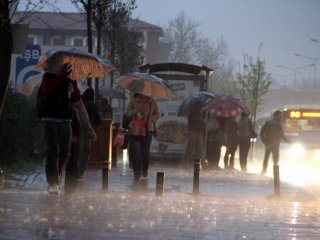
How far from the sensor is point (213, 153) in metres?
24.9

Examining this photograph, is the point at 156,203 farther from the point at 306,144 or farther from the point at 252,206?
the point at 306,144

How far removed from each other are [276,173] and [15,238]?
28.3 ft

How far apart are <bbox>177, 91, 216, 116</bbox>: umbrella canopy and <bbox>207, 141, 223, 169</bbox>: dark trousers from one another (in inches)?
45.6

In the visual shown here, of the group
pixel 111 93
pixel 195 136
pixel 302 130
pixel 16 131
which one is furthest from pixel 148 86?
pixel 302 130

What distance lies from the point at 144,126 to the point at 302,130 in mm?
28424

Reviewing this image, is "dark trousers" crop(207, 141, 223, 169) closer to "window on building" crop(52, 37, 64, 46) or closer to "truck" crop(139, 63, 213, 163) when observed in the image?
"truck" crop(139, 63, 213, 163)

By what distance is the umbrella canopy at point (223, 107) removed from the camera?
24625mm

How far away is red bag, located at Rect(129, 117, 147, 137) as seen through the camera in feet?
57.3

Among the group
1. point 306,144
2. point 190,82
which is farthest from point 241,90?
point 190,82

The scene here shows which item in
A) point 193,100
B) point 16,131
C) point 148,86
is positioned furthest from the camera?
point 193,100

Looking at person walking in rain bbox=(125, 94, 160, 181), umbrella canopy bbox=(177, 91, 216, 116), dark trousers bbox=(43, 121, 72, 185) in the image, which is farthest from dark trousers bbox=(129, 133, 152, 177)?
umbrella canopy bbox=(177, 91, 216, 116)

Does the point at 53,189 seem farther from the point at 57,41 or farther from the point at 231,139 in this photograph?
the point at 57,41

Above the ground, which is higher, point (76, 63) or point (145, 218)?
point (76, 63)

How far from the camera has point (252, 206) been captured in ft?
40.1
